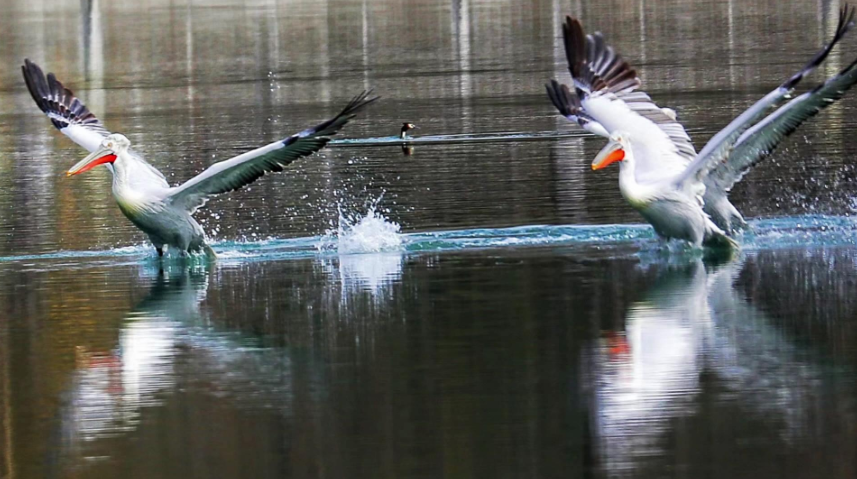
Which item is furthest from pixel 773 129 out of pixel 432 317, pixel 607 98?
pixel 432 317

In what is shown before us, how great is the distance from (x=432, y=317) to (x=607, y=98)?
16.1 ft

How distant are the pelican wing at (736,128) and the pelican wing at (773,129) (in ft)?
0.21

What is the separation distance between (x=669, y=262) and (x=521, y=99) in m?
14.5

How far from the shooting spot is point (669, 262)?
12406mm

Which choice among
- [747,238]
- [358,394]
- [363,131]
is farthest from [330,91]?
[358,394]

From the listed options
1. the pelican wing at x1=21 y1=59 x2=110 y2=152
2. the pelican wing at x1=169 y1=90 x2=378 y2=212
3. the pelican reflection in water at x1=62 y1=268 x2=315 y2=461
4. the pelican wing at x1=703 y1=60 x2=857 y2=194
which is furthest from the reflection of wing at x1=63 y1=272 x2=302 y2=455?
the pelican wing at x1=21 y1=59 x2=110 y2=152

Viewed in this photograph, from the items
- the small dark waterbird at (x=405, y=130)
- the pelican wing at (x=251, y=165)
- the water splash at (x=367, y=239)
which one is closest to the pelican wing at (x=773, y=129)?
the water splash at (x=367, y=239)

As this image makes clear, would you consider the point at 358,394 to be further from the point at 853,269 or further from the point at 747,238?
the point at 747,238

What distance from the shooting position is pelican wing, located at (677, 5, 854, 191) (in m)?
12.3

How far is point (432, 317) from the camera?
34.0 feet

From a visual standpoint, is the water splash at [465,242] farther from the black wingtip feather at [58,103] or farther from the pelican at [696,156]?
the black wingtip feather at [58,103]

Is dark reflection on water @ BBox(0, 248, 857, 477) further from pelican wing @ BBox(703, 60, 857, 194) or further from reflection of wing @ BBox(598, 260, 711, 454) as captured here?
pelican wing @ BBox(703, 60, 857, 194)

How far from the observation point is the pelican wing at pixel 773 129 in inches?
500

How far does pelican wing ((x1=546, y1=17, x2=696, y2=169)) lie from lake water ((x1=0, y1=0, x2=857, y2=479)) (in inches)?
29.2
